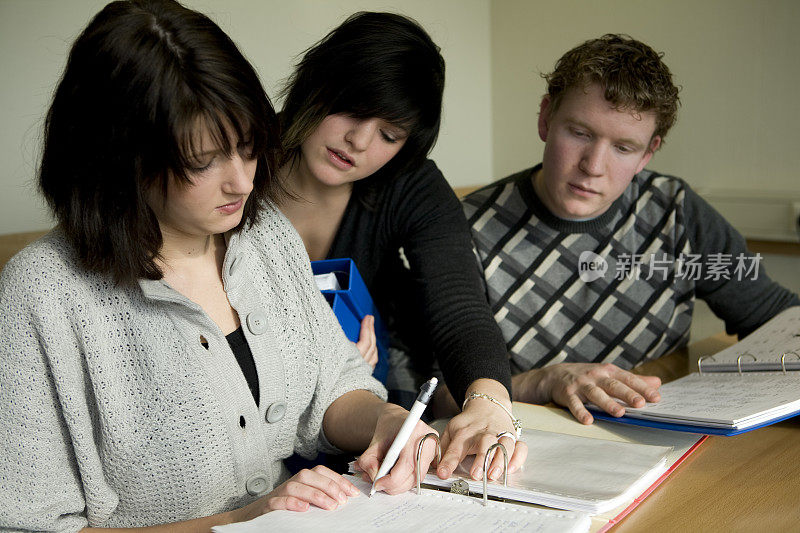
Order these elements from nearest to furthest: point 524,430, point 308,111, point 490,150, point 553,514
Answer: point 553,514
point 524,430
point 308,111
point 490,150

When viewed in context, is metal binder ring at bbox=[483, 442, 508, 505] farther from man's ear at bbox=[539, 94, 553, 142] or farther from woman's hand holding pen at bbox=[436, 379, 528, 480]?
man's ear at bbox=[539, 94, 553, 142]

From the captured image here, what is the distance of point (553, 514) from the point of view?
0.83 meters

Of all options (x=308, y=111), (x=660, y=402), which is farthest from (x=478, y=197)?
(x=660, y=402)

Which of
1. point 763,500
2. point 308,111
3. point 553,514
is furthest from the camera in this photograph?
point 308,111

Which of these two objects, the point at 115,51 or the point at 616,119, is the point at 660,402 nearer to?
the point at 616,119

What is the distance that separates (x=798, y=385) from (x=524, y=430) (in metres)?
0.47

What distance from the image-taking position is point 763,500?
95cm

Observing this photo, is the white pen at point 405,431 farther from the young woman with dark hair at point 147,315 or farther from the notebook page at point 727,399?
the notebook page at point 727,399

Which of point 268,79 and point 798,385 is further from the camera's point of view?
point 268,79

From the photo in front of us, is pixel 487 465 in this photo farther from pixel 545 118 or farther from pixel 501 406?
pixel 545 118

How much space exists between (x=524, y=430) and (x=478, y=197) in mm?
741

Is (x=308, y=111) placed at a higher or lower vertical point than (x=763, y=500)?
higher

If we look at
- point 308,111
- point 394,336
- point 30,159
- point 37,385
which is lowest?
point 394,336

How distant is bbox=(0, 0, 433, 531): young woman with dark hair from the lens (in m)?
0.88
